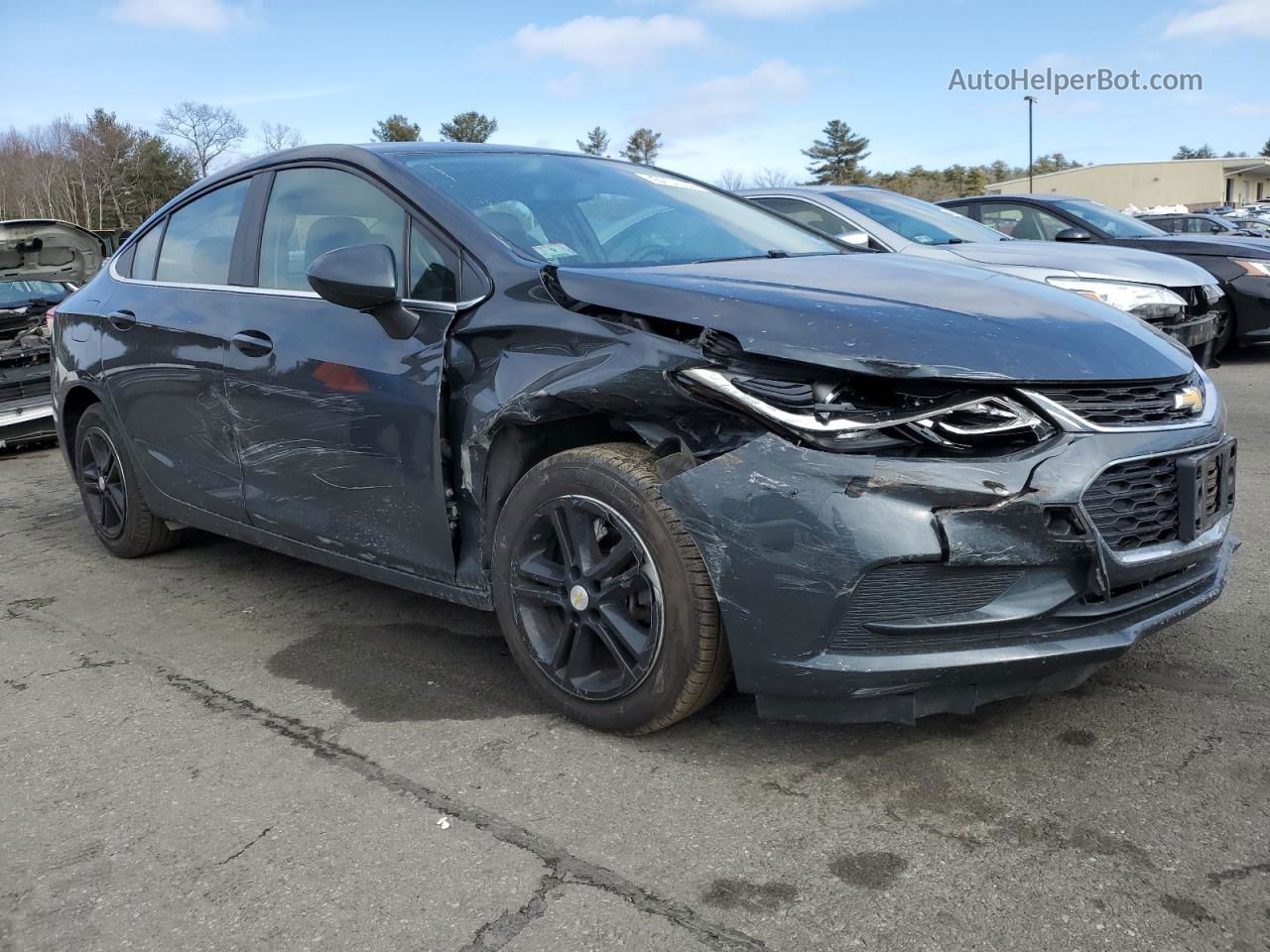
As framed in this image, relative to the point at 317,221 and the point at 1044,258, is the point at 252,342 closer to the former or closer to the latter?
the point at 317,221

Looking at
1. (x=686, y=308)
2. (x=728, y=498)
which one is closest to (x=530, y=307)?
(x=686, y=308)

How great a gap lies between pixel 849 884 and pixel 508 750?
1027 millimetres

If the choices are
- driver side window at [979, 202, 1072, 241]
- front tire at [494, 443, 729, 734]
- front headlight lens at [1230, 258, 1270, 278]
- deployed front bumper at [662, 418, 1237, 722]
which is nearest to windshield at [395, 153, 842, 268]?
front tire at [494, 443, 729, 734]

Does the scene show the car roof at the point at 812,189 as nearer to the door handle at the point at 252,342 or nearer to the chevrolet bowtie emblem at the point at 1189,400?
the door handle at the point at 252,342

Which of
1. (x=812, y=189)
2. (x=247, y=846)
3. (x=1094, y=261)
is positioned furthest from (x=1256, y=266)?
(x=247, y=846)

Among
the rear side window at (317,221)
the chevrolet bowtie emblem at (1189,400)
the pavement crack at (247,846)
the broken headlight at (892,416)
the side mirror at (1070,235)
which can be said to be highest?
the rear side window at (317,221)

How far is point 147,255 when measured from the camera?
4.66 metres

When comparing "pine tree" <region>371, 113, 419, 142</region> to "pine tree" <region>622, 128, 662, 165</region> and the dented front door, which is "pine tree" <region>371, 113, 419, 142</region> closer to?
"pine tree" <region>622, 128, 662, 165</region>

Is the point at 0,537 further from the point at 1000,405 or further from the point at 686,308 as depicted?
the point at 1000,405

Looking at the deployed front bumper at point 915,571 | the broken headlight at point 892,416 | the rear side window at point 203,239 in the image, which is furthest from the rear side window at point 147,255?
the broken headlight at point 892,416

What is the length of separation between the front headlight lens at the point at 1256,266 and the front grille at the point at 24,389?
9184mm

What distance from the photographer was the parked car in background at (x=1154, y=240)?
894cm

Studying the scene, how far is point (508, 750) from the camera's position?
2.92m

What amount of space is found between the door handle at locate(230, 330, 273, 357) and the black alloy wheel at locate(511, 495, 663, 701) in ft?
4.17
